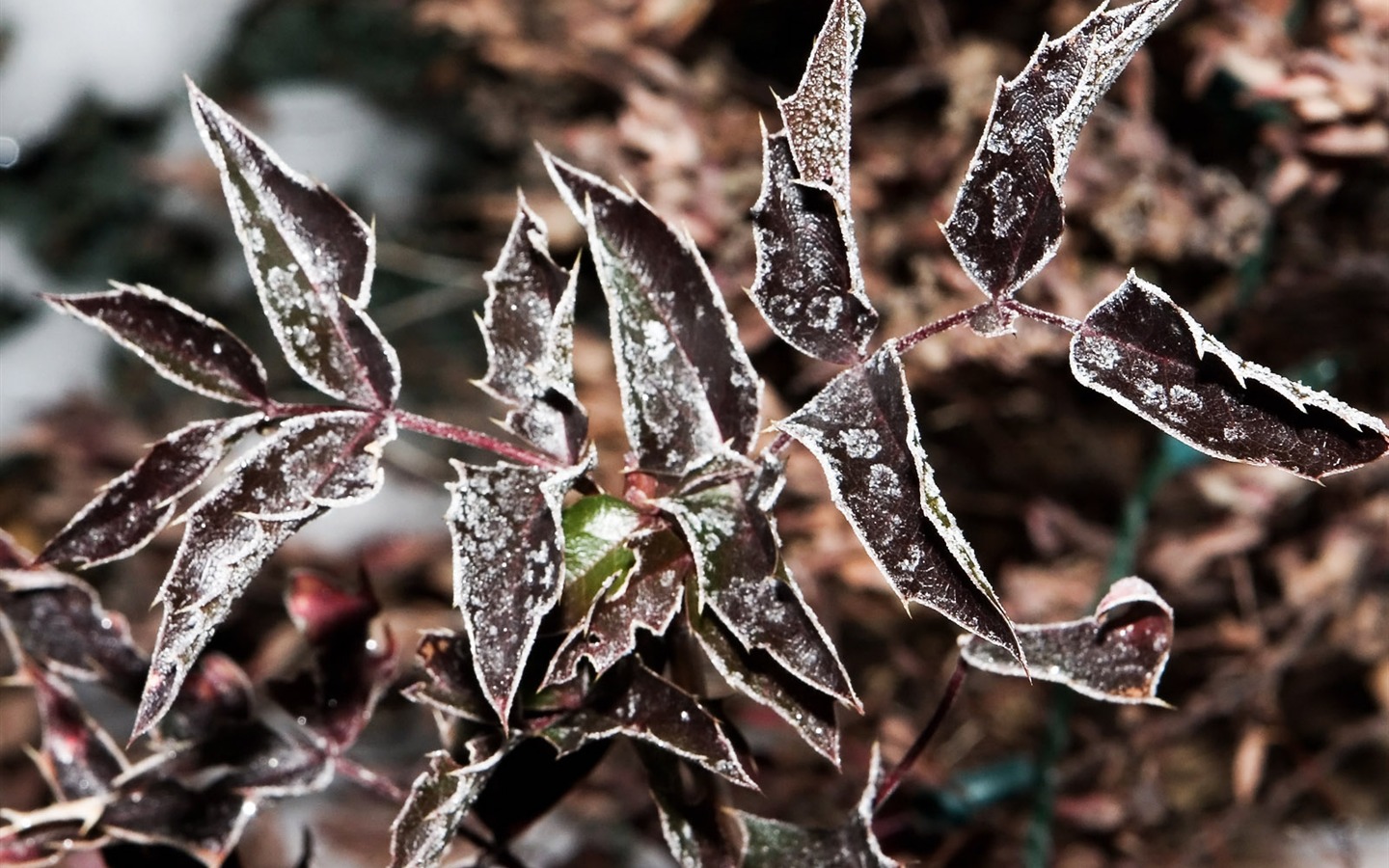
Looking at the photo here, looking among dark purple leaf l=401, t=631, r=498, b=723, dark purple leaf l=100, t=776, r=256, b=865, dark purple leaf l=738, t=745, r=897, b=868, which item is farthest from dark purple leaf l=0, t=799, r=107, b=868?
dark purple leaf l=738, t=745, r=897, b=868

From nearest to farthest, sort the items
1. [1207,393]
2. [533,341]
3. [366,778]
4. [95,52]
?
[1207,393] → [533,341] → [366,778] → [95,52]

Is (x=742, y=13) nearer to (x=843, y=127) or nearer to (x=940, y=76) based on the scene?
(x=940, y=76)

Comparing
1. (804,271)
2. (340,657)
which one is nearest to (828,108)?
(804,271)

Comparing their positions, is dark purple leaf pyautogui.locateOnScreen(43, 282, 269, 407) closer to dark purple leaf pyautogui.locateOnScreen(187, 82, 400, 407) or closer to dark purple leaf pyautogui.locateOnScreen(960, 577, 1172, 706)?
dark purple leaf pyautogui.locateOnScreen(187, 82, 400, 407)

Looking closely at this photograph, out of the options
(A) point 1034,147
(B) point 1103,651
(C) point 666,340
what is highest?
(A) point 1034,147

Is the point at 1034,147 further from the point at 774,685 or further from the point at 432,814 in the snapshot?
the point at 432,814

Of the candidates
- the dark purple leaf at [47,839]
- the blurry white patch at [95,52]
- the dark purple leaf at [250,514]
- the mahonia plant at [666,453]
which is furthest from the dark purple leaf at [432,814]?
the blurry white patch at [95,52]
